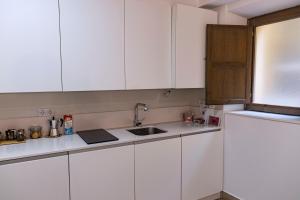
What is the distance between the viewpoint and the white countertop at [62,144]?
1.69 m

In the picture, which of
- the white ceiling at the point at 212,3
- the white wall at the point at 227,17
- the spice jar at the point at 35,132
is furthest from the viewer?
the white wall at the point at 227,17

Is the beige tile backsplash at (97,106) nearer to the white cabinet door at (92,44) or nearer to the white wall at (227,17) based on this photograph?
the white cabinet door at (92,44)

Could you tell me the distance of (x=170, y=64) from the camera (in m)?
2.46

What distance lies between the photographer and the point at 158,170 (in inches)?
87.3

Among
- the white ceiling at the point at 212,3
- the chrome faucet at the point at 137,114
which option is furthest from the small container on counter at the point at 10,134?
the white ceiling at the point at 212,3

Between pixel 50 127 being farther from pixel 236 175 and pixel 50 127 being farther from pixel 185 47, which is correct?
pixel 236 175

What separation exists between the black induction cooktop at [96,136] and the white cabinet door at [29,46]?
1.72 feet

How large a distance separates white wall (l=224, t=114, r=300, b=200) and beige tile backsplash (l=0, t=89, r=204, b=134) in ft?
2.23

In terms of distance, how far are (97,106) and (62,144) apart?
0.64 metres

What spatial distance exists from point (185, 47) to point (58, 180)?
70.1 inches

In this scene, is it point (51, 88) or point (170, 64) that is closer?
point (51, 88)

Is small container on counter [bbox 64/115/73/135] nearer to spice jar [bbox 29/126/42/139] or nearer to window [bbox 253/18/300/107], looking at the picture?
spice jar [bbox 29/126/42/139]

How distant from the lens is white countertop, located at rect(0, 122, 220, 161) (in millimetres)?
1688

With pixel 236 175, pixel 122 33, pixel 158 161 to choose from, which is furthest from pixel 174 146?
pixel 122 33
